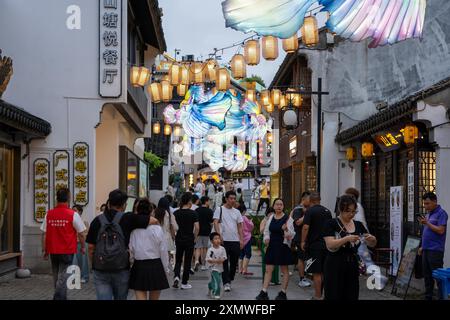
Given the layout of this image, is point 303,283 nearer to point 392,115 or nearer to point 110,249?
point 392,115

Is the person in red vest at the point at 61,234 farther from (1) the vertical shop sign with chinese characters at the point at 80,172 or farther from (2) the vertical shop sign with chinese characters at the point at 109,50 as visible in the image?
(2) the vertical shop sign with chinese characters at the point at 109,50

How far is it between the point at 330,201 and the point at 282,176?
13181mm

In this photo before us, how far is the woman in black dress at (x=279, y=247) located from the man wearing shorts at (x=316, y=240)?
0.36 meters

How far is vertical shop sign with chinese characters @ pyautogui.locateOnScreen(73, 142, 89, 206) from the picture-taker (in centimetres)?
1767

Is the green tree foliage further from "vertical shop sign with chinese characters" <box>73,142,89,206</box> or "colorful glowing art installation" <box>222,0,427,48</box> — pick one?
"colorful glowing art installation" <box>222,0,427,48</box>

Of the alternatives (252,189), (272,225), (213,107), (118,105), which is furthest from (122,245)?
(252,189)

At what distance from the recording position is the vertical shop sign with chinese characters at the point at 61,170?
1755cm

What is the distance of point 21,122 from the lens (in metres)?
15.2

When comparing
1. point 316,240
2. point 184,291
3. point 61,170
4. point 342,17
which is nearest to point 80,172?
point 61,170

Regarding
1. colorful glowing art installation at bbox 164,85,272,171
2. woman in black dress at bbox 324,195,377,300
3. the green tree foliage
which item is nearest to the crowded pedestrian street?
woman in black dress at bbox 324,195,377,300

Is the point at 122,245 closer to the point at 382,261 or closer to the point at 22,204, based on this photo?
the point at 22,204

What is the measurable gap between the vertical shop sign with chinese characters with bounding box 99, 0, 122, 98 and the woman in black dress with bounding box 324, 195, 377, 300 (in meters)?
10.2
